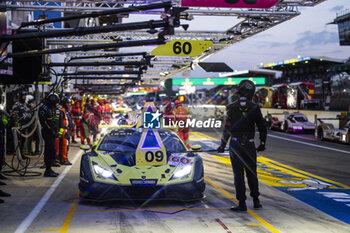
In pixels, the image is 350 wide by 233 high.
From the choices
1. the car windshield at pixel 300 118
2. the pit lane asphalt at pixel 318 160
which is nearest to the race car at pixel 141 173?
the pit lane asphalt at pixel 318 160

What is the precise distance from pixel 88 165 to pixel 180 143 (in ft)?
6.52

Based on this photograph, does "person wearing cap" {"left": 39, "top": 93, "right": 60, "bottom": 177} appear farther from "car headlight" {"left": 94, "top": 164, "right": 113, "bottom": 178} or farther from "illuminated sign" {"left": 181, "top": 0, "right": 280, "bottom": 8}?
"illuminated sign" {"left": 181, "top": 0, "right": 280, "bottom": 8}

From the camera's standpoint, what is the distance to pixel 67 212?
6648mm

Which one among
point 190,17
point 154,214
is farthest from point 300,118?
point 154,214

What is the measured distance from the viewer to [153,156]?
746cm

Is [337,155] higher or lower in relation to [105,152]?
lower

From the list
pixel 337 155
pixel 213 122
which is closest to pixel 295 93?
pixel 213 122

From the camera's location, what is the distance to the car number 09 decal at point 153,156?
7422 millimetres

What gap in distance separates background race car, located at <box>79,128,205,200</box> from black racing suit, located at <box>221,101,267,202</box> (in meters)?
0.71

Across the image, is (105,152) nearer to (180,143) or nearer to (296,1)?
(180,143)

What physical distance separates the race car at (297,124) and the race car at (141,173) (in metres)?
23.5

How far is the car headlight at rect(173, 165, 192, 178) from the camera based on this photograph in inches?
279
